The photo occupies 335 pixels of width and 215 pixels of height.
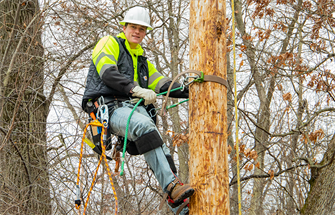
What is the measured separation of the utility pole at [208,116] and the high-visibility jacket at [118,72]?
70cm

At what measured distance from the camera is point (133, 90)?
120 inches

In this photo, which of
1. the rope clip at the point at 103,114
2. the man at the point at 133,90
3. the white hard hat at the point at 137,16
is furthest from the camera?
the white hard hat at the point at 137,16

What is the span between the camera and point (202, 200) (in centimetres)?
259

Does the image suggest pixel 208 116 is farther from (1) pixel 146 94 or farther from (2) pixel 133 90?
(2) pixel 133 90

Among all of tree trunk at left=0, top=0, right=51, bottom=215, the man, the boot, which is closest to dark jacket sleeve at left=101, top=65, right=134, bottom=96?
the man

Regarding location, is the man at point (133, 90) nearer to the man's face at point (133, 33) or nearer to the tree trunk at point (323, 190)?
the man's face at point (133, 33)

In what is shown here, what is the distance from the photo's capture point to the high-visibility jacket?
122 inches

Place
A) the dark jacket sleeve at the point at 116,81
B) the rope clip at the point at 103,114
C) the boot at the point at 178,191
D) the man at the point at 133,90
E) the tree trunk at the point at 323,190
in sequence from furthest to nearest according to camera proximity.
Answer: the tree trunk at the point at 323,190, the rope clip at the point at 103,114, the dark jacket sleeve at the point at 116,81, the man at the point at 133,90, the boot at the point at 178,191

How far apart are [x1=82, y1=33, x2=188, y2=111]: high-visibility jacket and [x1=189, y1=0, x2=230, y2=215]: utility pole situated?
0.70m

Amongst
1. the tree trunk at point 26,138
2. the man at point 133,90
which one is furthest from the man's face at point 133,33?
the tree trunk at point 26,138

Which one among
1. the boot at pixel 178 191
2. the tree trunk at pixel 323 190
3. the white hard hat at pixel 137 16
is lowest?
the boot at pixel 178 191

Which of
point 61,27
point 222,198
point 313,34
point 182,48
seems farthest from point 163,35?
point 222,198

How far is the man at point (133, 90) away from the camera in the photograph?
9.55 feet

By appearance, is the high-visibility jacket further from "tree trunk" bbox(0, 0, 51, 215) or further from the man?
"tree trunk" bbox(0, 0, 51, 215)
